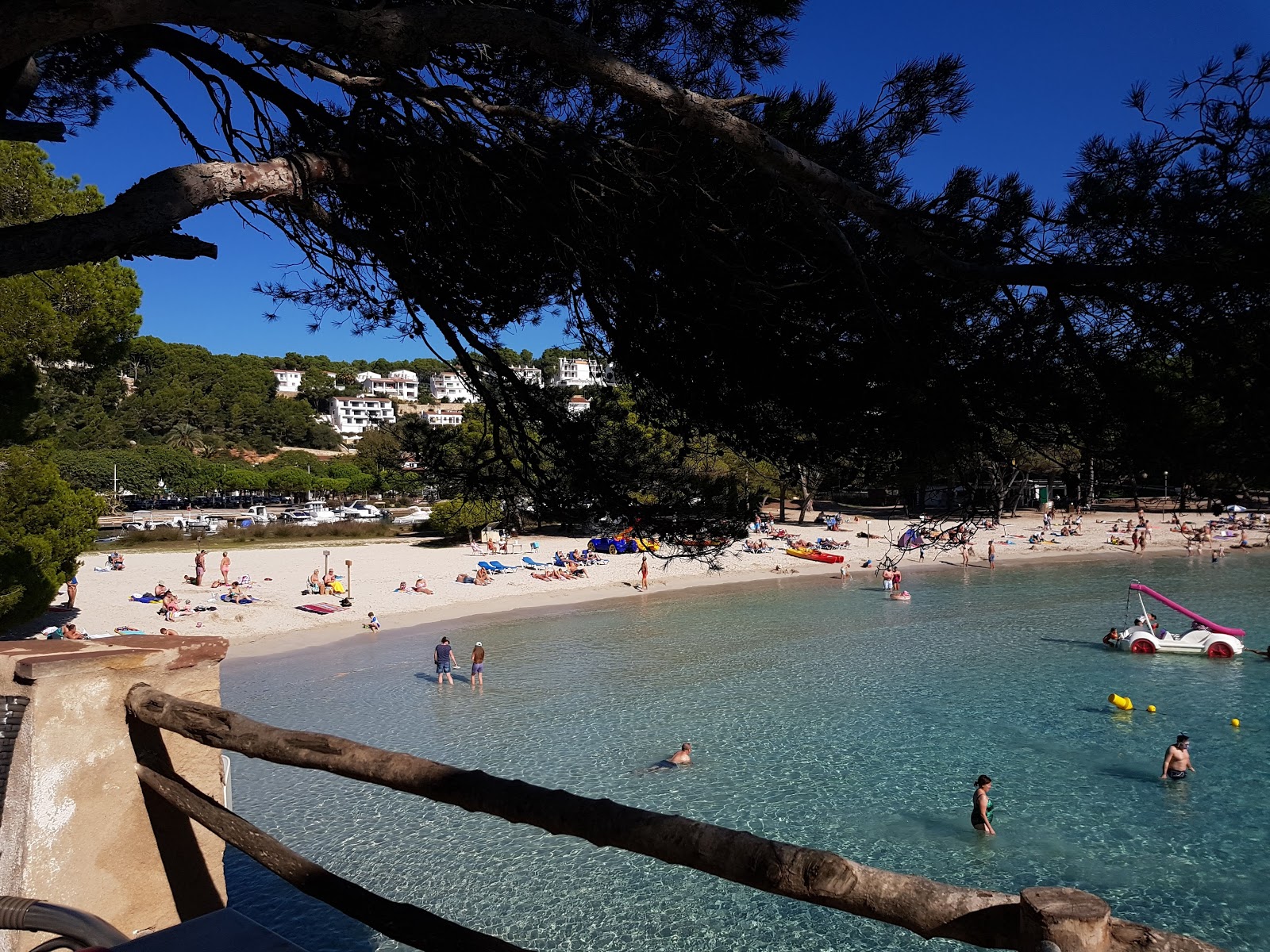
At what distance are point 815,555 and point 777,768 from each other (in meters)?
→ 22.8

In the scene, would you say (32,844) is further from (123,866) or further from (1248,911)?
(1248,911)

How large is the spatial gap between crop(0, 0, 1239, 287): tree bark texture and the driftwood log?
209 centimetres

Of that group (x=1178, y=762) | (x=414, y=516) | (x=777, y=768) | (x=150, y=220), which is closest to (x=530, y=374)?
(x=150, y=220)

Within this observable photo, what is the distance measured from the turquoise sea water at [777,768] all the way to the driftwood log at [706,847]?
6.26m

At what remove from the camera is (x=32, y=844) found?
9.15 feet

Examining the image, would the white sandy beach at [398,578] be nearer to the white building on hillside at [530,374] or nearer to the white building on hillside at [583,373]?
the white building on hillside at [583,373]

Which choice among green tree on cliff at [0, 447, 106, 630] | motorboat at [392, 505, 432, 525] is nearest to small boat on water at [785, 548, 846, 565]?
motorboat at [392, 505, 432, 525]

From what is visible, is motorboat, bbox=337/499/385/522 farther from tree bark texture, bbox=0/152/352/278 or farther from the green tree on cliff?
tree bark texture, bbox=0/152/352/278

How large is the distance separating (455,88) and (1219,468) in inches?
134

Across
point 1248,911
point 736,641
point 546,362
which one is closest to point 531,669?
point 736,641

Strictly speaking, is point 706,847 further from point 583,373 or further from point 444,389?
point 444,389

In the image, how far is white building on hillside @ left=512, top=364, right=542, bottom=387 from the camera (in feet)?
14.9

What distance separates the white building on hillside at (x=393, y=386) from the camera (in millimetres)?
122750

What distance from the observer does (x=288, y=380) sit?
362ft
